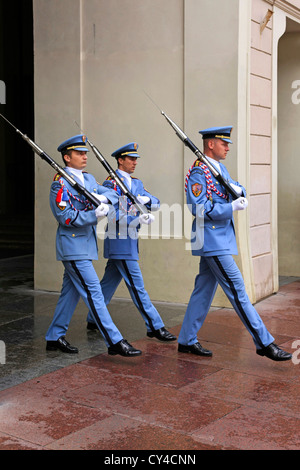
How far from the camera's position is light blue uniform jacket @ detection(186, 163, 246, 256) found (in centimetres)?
557

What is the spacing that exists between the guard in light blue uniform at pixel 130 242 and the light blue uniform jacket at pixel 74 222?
479 mm

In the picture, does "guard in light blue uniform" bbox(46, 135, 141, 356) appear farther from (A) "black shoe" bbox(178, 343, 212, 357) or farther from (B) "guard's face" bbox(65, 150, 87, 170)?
(A) "black shoe" bbox(178, 343, 212, 357)

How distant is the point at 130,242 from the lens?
6328 mm

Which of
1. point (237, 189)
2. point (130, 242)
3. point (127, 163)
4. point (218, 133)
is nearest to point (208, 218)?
point (237, 189)

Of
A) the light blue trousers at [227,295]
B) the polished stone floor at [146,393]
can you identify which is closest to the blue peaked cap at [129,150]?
the light blue trousers at [227,295]

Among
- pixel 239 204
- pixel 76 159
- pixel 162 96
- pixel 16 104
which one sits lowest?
pixel 239 204

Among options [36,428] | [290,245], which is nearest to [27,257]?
[290,245]

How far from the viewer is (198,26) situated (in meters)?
7.79

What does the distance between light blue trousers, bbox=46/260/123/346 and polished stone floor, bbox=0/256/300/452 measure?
0.22m

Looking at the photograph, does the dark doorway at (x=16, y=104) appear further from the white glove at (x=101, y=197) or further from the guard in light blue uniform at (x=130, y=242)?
the white glove at (x=101, y=197)

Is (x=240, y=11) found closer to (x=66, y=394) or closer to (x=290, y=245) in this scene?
(x=290, y=245)

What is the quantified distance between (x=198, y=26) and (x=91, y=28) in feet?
4.63

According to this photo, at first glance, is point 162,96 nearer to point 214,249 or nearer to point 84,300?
point 214,249

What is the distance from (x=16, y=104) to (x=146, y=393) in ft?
48.3
